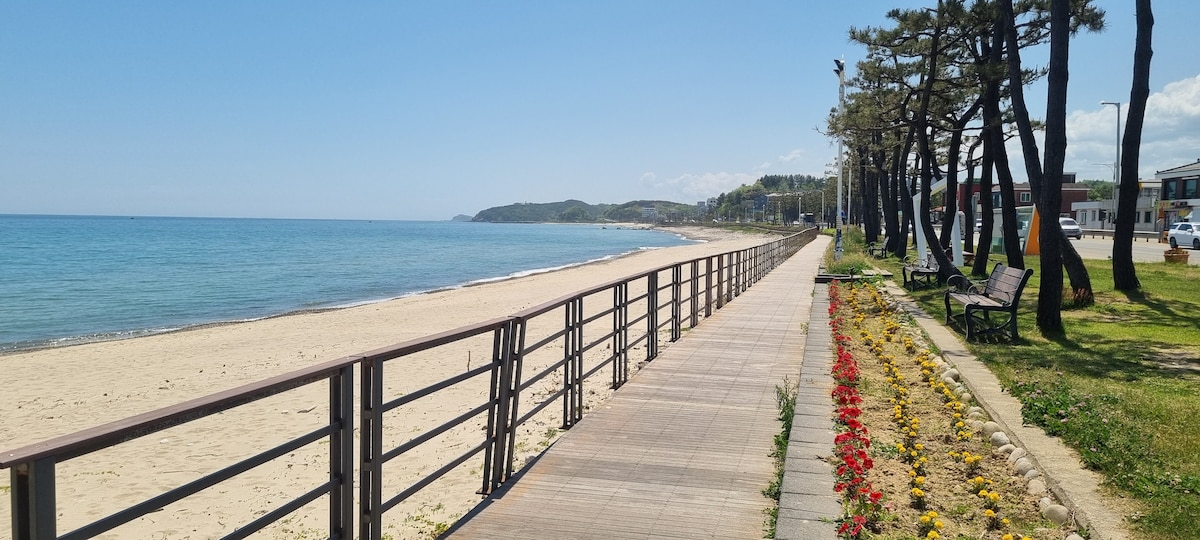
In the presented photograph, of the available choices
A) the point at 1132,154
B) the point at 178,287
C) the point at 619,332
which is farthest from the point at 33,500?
the point at 178,287

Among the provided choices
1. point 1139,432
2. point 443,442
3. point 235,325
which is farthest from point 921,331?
point 235,325

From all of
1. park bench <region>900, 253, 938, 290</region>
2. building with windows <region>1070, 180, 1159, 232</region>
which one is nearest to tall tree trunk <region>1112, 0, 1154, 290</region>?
park bench <region>900, 253, 938, 290</region>

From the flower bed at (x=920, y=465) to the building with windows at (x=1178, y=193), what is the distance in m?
56.0

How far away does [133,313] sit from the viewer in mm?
23609

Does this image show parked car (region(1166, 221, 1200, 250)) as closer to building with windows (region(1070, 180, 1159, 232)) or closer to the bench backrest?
building with windows (region(1070, 180, 1159, 232))

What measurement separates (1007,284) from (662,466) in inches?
253

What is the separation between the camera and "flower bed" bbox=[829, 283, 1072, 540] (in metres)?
3.72

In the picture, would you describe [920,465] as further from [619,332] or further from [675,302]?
[675,302]

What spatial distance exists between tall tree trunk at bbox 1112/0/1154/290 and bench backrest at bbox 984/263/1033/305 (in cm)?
454

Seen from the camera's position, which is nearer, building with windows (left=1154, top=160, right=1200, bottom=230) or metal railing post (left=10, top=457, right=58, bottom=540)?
metal railing post (left=10, top=457, right=58, bottom=540)

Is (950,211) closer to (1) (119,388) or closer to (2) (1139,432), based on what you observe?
(2) (1139,432)

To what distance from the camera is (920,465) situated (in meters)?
4.55

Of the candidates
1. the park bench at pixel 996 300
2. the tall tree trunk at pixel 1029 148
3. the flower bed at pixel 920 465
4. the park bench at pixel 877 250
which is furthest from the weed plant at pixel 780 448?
the park bench at pixel 877 250

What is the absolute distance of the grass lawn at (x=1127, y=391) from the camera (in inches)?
156
